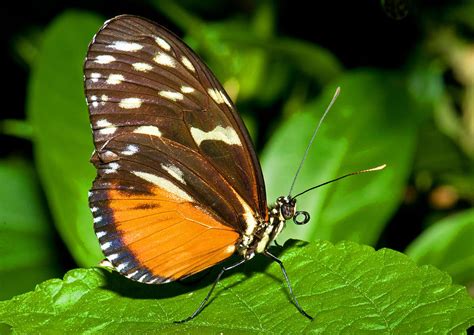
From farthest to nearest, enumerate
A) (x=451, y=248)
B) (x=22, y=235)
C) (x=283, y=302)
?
(x=22, y=235) < (x=451, y=248) < (x=283, y=302)

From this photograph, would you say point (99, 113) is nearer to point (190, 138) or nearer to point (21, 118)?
point (190, 138)

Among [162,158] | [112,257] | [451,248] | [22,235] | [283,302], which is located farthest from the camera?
[22,235]

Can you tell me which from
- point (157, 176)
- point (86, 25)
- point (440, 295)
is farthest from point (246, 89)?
point (440, 295)

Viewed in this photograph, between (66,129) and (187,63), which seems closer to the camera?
(187,63)

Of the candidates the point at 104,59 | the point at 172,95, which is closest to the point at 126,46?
the point at 104,59

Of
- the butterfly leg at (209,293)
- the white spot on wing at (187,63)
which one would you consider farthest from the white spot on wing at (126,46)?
the butterfly leg at (209,293)

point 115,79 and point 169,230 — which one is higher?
point 115,79

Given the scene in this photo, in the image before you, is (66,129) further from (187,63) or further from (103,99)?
(187,63)
